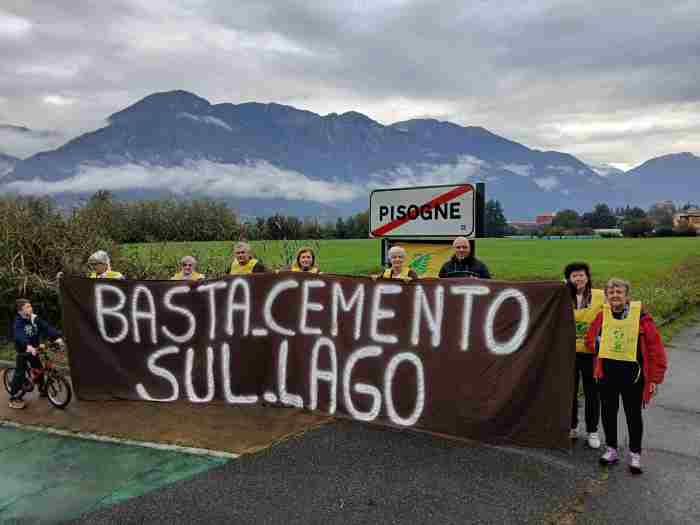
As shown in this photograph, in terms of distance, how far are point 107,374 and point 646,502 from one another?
5.74 metres

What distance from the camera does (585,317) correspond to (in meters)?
5.30

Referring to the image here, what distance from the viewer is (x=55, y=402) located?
6711 millimetres

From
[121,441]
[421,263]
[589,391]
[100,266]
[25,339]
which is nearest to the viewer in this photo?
[589,391]

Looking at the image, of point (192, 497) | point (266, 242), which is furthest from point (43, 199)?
point (192, 497)

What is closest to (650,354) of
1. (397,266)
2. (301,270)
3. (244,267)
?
(397,266)

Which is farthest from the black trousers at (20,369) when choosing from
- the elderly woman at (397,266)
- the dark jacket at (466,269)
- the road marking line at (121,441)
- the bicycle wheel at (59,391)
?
the dark jacket at (466,269)

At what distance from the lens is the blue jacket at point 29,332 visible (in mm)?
6645

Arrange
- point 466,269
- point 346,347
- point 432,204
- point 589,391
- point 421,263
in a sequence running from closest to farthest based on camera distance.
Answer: point 589,391 < point 346,347 < point 466,269 < point 432,204 < point 421,263

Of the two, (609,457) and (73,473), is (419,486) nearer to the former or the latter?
(609,457)

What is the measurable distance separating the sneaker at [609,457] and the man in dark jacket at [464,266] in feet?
7.49

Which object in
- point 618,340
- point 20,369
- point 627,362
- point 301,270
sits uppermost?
point 301,270

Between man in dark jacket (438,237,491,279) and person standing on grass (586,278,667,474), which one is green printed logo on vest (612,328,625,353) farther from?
man in dark jacket (438,237,491,279)

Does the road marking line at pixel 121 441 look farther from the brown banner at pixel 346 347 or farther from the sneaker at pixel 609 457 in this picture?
the sneaker at pixel 609 457

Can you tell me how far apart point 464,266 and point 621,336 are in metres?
2.10
